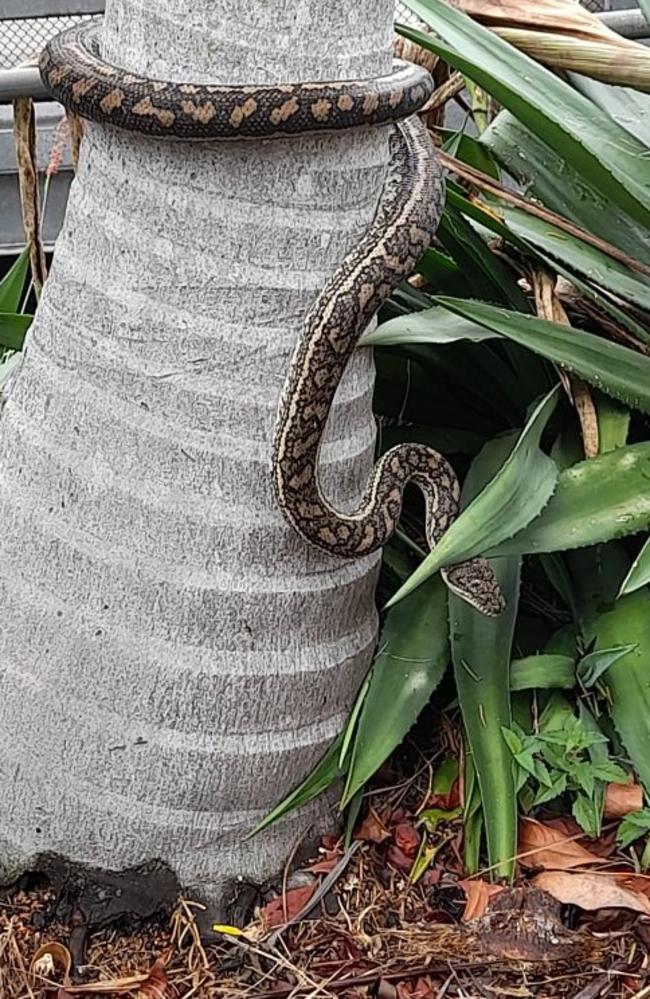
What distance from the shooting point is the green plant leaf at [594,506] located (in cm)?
182

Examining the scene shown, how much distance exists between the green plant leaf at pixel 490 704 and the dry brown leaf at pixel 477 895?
0.08ft

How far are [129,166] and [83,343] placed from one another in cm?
23

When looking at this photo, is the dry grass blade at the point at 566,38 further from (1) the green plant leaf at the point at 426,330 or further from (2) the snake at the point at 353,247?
(1) the green plant leaf at the point at 426,330

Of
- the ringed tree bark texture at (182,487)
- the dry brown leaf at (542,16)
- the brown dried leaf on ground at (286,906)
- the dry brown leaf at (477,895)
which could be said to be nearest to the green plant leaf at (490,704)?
the dry brown leaf at (477,895)

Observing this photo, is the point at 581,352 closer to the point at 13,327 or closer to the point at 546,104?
the point at 546,104

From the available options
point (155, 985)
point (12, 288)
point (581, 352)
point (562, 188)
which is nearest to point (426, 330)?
point (581, 352)

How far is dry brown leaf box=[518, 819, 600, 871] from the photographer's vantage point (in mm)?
1839

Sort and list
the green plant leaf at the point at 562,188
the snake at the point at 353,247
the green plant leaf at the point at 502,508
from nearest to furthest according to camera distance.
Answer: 1. the snake at the point at 353,247
2. the green plant leaf at the point at 502,508
3. the green plant leaf at the point at 562,188

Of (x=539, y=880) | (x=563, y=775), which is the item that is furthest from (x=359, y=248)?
(x=539, y=880)

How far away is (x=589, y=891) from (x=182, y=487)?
0.78 metres

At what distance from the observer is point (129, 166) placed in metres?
1.62

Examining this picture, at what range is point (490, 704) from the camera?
1.86 metres

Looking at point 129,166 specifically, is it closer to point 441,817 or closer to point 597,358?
point 597,358

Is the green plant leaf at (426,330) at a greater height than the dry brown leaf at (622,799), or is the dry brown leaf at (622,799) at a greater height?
the green plant leaf at (426,330)
